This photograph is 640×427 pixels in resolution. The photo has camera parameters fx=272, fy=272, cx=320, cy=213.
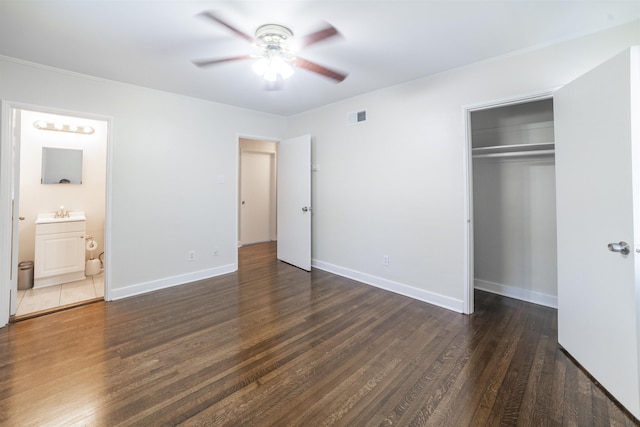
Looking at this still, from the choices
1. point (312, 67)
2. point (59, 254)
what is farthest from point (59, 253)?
point (312, 67)

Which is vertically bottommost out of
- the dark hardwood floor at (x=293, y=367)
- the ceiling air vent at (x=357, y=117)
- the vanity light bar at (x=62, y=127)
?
the dark hardwood floor at (x=293, y=367)

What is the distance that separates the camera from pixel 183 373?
1808 mm

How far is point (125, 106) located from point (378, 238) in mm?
3290

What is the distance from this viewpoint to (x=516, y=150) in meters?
2.77

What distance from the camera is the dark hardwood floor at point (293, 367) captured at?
1.48m

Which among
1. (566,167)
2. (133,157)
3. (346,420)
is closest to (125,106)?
(133,157)

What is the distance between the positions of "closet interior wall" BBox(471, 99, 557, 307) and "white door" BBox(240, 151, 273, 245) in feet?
14.8

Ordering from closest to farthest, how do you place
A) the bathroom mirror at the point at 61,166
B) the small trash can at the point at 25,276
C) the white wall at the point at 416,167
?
the white wall at the point at 416,167
the small trash can at the point at 25,276
the bathroom mirror at the point at 61,166

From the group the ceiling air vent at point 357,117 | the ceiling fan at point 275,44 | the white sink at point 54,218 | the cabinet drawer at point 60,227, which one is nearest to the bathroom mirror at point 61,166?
the white sink at point 54,218

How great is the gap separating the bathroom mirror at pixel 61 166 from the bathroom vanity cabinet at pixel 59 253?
69 centimetres

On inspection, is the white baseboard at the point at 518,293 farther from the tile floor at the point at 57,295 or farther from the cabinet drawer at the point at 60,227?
the cabinet drawer at the point at 60,227

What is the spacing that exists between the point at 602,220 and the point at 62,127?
571cm

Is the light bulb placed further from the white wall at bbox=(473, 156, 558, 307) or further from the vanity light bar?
the vanity light bar

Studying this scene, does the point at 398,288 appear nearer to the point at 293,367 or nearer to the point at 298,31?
the point at 293,367
